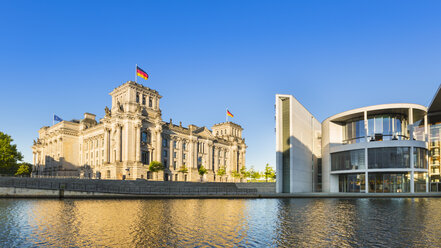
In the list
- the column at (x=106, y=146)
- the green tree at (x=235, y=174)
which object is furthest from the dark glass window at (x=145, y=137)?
the green tree at (x=235, y=174)

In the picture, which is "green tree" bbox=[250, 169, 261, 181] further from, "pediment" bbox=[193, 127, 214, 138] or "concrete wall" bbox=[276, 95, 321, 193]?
"concrete wall" bbox=[276, 95, 321, 193]

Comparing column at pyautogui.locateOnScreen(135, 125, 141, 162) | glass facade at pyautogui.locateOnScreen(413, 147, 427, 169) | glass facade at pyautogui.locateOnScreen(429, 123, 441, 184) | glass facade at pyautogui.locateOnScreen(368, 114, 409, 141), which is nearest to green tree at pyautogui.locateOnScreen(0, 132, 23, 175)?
column at pyautogui.locateOnScreen(135, 125, 141, 162)

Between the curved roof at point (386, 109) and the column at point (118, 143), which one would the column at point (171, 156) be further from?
the curved roof at point (386, 109)

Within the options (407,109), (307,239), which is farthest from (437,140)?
(307,239)

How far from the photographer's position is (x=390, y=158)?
197ft

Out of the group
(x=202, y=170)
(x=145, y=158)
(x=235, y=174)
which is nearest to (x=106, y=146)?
(x=145, y=158)

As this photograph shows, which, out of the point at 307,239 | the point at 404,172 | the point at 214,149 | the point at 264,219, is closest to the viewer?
the point at 307,239

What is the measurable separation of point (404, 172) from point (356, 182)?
9.34 meters

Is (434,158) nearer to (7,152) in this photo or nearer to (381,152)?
(381,152)

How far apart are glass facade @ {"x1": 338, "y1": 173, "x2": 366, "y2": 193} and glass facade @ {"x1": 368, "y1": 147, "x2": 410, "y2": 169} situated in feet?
14.8

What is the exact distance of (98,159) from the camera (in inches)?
3738

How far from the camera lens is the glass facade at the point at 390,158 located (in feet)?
196

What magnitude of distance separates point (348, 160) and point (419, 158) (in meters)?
13.2

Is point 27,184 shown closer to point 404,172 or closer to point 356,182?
point 356,182
